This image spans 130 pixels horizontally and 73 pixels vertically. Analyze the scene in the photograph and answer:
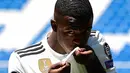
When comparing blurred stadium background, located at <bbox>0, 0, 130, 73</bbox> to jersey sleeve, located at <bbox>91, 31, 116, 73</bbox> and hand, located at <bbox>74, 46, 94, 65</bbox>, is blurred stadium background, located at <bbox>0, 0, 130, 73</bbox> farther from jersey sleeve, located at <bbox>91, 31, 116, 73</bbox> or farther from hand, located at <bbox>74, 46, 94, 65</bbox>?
hand, located at <bbox>74, 46, 94, 65</bbox>

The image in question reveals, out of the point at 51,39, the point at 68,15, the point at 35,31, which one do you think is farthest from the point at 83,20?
the point at 35,31

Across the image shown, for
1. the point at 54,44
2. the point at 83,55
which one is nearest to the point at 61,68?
the point at 83,55

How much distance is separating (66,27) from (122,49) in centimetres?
92

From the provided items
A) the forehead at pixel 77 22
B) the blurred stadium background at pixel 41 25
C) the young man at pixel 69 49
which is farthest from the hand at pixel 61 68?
the blurred stadium background at pixel 41 25

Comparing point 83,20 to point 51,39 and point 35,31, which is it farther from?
point 35,31

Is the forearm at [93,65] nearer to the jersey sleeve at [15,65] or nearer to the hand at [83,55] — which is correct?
the hand at [83,55]

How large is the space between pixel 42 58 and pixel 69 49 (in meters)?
0.14

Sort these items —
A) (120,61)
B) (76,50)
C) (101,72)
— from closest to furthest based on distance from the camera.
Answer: (76,50) < (101,72) < (120,61)

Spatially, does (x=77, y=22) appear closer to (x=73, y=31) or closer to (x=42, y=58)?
(x=73, y=31)

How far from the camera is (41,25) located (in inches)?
88.7

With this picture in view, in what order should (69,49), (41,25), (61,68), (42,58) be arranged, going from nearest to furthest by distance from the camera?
(61,68) → (69,49) → (42,58) → (41,25)

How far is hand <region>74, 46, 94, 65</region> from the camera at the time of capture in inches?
51.5

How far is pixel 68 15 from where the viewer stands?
1.35m

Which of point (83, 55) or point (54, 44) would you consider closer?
point (83, 55)
